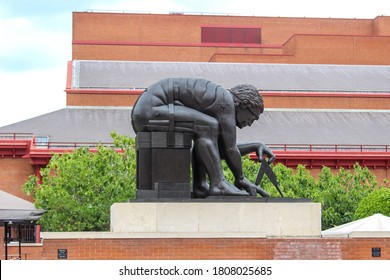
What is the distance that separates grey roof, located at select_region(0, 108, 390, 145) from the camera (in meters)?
55.1

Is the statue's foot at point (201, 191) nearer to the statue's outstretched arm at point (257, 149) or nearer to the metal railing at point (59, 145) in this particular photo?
the statue's outstretched arm at point (257, 149)

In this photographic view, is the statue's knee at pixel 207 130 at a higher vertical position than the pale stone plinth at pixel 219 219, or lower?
higher

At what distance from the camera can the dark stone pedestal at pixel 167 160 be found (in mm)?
17984

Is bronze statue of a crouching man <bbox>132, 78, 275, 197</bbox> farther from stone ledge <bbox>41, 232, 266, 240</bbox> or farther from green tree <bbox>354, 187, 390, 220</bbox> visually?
green tree <bbox>354, 187, 390, 220</bbox>

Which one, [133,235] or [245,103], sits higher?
[245,103]

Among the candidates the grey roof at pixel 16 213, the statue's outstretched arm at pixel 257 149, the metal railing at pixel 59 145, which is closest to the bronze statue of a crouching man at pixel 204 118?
the statue's outstretched arm at pixel 257 149

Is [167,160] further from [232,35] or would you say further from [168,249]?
[232,35]

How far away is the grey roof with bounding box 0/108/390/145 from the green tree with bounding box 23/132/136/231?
13447 mm

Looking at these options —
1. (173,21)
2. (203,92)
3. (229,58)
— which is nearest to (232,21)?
(173,21)

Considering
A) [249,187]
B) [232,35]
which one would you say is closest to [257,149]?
[249,187]

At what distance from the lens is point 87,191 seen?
3869 centimetres

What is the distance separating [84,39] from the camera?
75062mm

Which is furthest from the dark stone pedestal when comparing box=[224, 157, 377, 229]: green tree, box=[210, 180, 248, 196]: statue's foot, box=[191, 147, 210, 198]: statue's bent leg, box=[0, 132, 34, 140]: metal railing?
box=[0, 132, 34, 140]: metal railing

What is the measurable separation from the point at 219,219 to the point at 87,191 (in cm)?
2145
